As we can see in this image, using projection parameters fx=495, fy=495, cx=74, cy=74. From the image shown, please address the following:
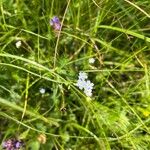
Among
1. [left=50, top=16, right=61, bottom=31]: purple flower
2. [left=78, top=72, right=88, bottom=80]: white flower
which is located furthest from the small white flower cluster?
[left=50, top=16, right=61, bottom=31]: purple flower

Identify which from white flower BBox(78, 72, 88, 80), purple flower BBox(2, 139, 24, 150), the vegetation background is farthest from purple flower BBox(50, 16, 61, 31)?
purple flower BBox(2, 139, 24, 150)

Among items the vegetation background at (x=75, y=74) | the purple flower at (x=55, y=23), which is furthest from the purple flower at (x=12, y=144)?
the purple flower at (x=55, y=23)

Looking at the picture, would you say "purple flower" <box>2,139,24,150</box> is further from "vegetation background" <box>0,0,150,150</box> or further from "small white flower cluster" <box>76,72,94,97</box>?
"small white flower cluster" <box>76,72,94,97</box>

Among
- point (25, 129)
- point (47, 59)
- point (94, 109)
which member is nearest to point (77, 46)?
point (47, 59)

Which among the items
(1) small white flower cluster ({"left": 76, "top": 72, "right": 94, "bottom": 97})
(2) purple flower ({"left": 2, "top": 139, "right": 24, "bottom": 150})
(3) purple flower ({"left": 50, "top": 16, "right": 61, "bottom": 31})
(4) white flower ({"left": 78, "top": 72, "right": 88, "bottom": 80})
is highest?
(3) purple flower ({"left": 50, "top": 16, "right": 61, "bottom": 31})

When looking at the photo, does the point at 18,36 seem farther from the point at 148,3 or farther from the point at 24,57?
the point at 148,3

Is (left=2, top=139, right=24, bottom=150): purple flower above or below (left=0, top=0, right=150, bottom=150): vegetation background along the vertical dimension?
below

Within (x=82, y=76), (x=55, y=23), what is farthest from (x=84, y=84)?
(x=55, y=23)
